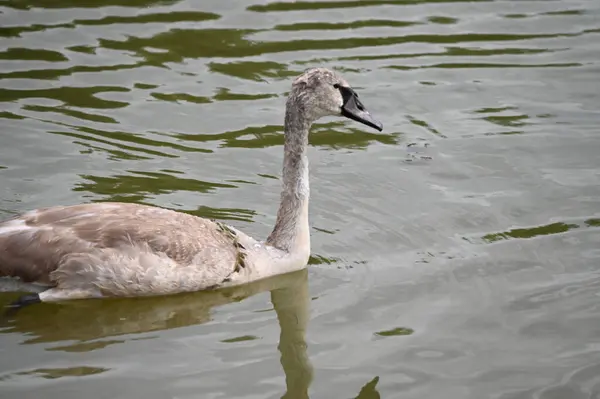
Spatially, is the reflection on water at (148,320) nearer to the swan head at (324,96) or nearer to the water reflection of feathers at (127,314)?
the water reflection of feathers at (127,314)

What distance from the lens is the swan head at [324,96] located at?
10.4m

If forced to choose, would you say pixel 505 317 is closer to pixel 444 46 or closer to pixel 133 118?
pixel 133 118

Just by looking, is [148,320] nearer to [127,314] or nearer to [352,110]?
[127,314]

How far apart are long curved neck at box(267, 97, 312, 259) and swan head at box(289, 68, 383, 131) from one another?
0.26ft

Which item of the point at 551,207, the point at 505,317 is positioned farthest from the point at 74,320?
the point at 551,207

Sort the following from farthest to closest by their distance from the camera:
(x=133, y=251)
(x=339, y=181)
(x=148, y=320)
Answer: (x=339, y=181) < (x=133, y=251) < (x=148, y=320)

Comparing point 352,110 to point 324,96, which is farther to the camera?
point 352,110

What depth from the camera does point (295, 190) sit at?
34.2ft

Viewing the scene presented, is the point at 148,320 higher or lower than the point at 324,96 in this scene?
lower

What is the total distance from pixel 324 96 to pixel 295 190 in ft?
2.94

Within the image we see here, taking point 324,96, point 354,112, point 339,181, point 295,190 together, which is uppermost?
point 324,96

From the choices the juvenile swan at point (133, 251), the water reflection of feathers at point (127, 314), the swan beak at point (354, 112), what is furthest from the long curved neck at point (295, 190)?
the water reflection of feathers at point (127, 314)

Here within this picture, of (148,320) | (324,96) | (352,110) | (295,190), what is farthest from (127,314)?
(352,110)

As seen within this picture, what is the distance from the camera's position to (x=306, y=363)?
8.90 meters
